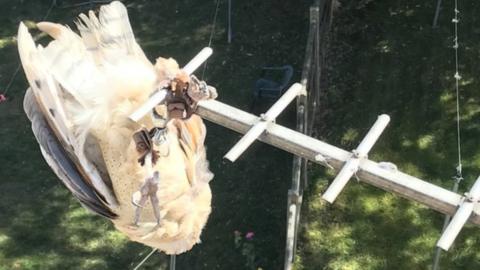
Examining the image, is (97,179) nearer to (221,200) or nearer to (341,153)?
(341,153)

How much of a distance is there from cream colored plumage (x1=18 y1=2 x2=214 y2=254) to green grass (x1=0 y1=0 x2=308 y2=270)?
320cm

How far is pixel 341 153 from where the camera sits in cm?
244

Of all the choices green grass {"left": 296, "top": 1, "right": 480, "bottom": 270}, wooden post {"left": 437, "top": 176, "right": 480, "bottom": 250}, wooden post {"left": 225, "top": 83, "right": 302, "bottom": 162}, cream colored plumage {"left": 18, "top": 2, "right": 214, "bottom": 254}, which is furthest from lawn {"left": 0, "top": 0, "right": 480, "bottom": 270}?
wooden post {"left": 437, "top": 176, "right": 480, "bottom": 250}

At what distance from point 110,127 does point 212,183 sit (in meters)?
4.24

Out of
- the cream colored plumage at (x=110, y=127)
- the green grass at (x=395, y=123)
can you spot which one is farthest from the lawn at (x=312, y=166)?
the cream colored plumage at (x=110, y=127)

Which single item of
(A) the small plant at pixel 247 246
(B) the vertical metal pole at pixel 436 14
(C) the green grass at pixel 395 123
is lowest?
(A) the small plant at pixel 247 246

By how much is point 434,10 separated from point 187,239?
235 inches

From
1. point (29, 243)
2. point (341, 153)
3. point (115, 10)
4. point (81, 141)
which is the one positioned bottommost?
point (29, 243)

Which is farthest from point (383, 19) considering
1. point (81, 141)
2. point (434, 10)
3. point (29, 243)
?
point (81, 141)

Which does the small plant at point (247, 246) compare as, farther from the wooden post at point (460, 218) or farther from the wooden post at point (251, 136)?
the wooden post at point (460, 218)

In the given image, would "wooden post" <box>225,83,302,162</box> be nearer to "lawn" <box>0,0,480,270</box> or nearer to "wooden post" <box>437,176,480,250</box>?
"wooden post" <box>437,176,480,250</box>

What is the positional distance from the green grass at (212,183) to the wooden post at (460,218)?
13.3 ft

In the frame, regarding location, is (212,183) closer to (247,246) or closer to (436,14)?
(247,246)

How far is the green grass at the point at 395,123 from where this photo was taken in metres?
6.12
